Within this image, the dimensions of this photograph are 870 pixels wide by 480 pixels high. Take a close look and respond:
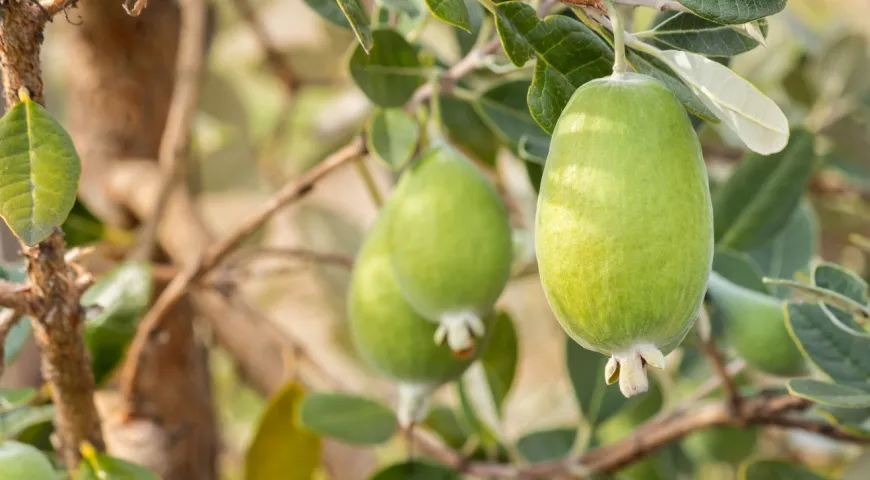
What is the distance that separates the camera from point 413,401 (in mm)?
646

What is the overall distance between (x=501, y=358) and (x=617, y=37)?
1.49 ft

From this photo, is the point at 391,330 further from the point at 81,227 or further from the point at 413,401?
the point at 81,227

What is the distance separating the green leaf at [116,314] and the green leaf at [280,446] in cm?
21

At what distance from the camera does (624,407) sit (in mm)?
865

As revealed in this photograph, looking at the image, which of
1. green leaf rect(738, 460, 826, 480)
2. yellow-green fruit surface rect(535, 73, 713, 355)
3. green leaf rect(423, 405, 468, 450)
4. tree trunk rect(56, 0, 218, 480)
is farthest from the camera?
tree trunk rect(56, 0, 218, 480)

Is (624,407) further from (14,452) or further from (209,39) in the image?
(209,39)

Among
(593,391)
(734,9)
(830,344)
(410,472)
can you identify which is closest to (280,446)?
(410,472)

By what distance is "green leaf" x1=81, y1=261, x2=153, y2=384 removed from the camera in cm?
67

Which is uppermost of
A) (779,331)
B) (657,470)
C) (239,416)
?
(779,331)

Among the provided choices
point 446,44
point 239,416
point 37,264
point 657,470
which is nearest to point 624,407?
point 657,470

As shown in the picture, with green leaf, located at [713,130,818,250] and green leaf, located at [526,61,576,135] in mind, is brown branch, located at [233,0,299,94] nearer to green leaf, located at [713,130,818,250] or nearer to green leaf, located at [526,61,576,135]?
green leaf, located at [713,130,818,250]

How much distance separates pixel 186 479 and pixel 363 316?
1.49 feet

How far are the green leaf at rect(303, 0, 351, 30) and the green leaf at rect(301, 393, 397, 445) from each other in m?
0.29

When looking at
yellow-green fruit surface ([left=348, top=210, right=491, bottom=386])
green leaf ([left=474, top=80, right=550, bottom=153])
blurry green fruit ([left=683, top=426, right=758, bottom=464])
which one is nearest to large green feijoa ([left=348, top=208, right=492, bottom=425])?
yellow-green fruit surface ([left=348, top=210, right=491, bottom=386])
